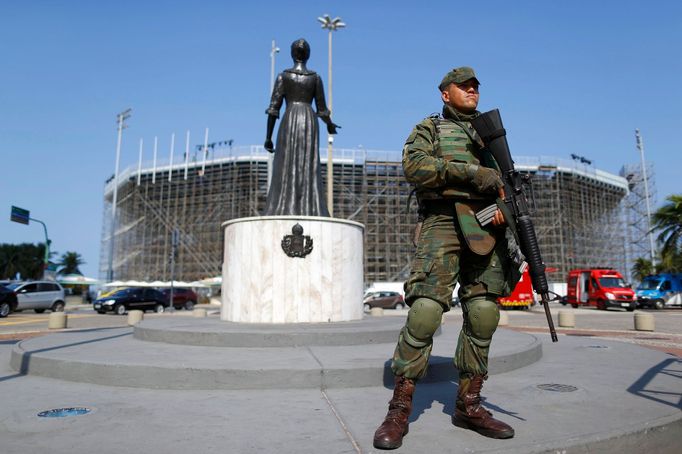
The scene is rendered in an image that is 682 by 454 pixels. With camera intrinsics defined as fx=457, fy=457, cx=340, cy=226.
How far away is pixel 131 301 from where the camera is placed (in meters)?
21.1

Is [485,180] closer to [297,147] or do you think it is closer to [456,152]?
[456,152]

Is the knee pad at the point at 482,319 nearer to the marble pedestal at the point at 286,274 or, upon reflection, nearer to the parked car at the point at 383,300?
the marble pedestal at the point at 286,274

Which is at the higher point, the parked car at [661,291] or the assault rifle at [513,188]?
the assault rifle at [513,188]

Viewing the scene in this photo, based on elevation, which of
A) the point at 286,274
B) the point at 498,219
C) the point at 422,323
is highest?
the point at 498,219

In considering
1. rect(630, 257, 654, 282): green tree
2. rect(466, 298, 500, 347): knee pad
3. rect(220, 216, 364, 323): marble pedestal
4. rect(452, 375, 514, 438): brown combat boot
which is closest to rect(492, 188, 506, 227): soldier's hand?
rect(466, 298, 500, 347): knee pad

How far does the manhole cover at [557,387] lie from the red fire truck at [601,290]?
862 inches

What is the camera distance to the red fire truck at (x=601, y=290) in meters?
22.1

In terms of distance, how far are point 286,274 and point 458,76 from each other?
4.40 m

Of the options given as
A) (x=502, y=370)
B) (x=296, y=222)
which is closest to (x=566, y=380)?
(x=502, y=370)

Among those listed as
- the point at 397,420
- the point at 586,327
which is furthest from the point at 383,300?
the point at 397,420

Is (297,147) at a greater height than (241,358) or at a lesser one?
greater

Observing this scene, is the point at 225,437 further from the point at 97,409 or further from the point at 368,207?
the point at 368,207

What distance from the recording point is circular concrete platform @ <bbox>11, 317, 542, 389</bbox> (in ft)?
11.6

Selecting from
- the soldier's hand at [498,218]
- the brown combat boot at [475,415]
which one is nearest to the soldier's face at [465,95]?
the soldier's hand at [498,218]
